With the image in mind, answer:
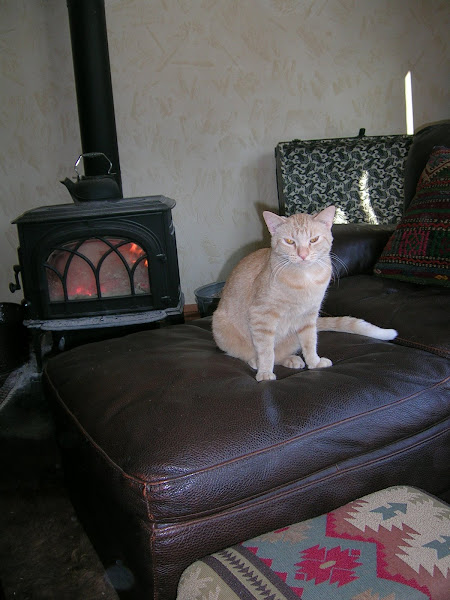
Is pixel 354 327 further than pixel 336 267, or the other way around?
pixel 336 267

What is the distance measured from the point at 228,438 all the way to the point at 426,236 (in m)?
1.12

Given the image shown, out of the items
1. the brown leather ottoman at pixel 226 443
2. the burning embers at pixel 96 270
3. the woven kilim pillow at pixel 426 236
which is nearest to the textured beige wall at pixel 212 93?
the burning embers at pixel 96 270

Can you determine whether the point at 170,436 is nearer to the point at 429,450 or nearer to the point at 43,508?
the point at 429,450

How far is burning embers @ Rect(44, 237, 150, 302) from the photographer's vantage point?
93.2 inches

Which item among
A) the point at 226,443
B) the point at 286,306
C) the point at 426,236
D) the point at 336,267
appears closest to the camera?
the point at 226,443

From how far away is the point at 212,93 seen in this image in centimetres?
307

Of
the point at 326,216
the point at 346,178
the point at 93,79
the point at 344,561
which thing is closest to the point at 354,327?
the point at 326,216

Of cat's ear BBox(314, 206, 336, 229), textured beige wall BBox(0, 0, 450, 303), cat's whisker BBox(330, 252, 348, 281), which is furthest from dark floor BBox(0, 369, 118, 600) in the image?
textured beige wall BBox(0, 0, 450, 303)

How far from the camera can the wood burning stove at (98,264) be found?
2314 mm

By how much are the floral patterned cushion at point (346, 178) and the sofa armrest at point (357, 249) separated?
2.68ft

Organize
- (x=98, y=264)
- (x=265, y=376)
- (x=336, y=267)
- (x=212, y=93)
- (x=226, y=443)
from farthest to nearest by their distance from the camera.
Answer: (x=212, y=93), (x=98, y=264), (x=336, y=267), (x=265, y=376), (x=226, y=443)

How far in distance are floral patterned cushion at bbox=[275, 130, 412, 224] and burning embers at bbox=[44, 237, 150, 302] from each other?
95cm

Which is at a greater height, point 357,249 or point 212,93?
point 212,93

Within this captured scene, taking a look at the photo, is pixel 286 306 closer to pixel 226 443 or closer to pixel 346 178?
pixel 226 443
